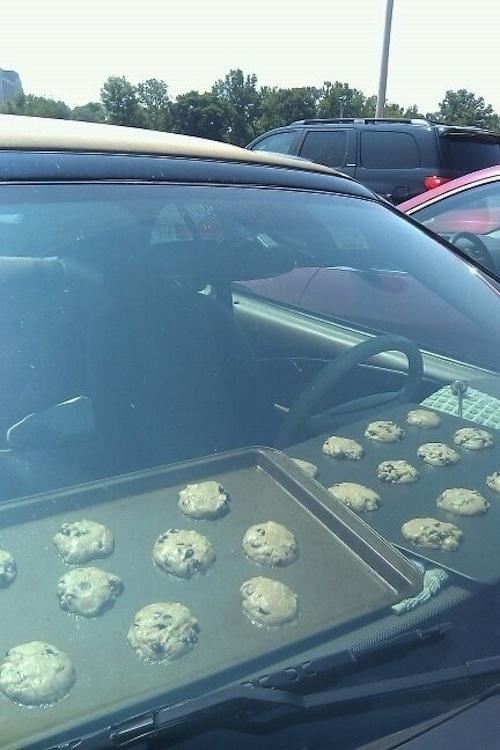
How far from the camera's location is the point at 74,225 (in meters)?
1.62

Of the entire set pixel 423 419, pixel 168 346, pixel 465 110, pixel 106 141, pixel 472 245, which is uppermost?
pixel 106 141

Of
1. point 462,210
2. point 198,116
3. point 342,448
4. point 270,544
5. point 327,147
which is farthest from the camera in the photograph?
point 198,116

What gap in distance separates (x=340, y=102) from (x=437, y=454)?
40394 mm

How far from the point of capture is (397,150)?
9.59 m

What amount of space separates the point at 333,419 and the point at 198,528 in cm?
45

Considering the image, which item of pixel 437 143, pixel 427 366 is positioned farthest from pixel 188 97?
pixel 427 366

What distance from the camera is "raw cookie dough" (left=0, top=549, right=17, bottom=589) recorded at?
1141mm

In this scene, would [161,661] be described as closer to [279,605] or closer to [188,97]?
[279,605]

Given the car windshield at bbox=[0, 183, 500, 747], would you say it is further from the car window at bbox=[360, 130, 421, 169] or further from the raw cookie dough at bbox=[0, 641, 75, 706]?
the car window at bbox=[360, 130, 421, 169]

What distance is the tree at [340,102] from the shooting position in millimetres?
39525

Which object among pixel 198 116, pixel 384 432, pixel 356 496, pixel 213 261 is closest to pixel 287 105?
pixel 198 116

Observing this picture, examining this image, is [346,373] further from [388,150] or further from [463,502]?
[388,150]

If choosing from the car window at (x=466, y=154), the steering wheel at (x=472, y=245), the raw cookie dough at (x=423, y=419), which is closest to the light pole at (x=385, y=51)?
the car window at (x=466, y=154)

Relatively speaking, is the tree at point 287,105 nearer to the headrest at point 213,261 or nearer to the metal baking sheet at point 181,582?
the headrest at point 213,261
